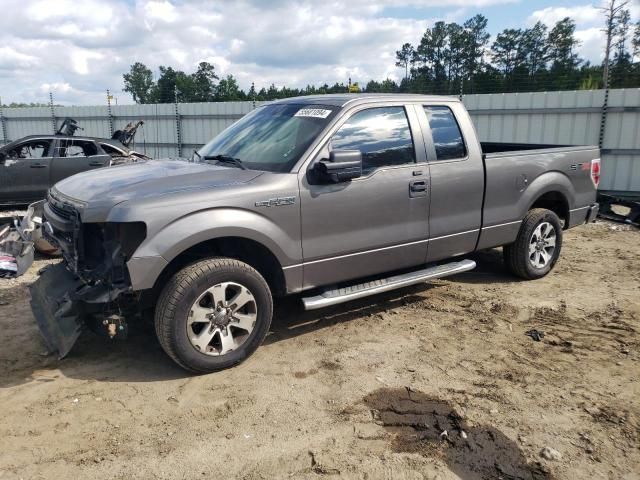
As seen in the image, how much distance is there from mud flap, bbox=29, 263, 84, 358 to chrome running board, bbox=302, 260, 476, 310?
5.56ft

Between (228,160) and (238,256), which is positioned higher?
(228,160)

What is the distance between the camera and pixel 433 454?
2.98 meters

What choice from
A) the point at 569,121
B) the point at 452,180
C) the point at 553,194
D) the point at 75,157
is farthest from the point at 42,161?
the point at 569,121

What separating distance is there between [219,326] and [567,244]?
6143 millimetres

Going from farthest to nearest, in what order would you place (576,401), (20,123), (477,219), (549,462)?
(20,123) < (477,219) < (576,401) < (549,462)

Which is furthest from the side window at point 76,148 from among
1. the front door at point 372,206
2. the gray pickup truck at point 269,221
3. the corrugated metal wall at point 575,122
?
the corrugated metal wall at point 575,122

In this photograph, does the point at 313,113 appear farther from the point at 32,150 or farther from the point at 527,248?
the point at 32,150

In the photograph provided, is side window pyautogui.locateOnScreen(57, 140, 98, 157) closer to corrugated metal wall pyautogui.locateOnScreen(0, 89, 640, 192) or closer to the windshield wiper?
corrugated metal wall pyautogui.locateOnScreen(0, 89, 640, 192)

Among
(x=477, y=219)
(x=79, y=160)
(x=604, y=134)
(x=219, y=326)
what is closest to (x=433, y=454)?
(x=219, y=326)

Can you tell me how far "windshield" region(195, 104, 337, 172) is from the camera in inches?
167

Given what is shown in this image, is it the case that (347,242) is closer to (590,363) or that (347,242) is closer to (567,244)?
(590,363)

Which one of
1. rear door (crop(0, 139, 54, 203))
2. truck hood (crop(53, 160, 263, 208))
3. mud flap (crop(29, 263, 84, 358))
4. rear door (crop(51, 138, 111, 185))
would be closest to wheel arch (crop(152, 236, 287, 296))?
truck hood (crop(53, 160, 263, 208))

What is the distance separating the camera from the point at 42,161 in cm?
970

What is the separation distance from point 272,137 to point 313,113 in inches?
16.1
